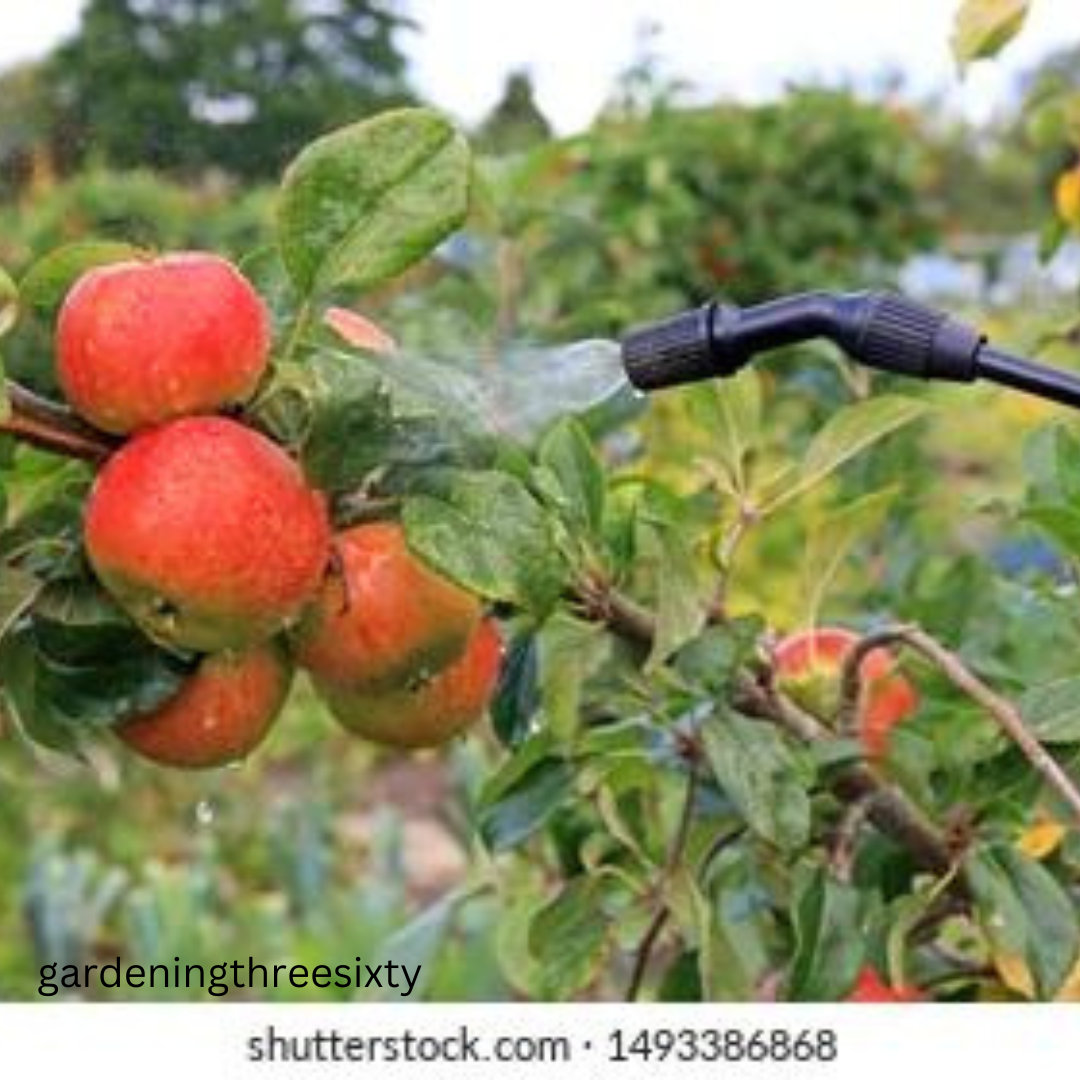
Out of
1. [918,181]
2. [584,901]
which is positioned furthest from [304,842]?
[918,181]

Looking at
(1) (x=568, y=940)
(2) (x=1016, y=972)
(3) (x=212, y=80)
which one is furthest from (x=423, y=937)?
(3) (x=212, y=80)

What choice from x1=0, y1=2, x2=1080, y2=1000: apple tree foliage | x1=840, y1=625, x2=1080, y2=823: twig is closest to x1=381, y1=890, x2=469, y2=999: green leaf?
x1=0, y1=2, x2=1080, y2=1000: apple tree foliage

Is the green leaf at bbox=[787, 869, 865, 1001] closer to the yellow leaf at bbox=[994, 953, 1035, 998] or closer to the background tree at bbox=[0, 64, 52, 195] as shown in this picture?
the yellow leaf at bbox=[994, 953, 1035, 998]

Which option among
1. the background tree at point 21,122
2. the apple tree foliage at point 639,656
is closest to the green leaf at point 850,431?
the apple tree foliage at point 639,656

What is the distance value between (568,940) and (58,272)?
34 centimetres

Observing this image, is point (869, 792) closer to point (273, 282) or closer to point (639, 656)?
point (639, 656)

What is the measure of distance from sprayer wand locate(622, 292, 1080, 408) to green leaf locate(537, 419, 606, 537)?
7cm

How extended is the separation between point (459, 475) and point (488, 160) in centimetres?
71

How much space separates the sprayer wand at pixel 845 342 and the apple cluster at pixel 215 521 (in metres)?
0.09

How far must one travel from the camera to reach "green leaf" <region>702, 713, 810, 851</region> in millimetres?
775

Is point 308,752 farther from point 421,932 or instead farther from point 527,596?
point 527,596

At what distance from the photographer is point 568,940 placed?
0.89 m

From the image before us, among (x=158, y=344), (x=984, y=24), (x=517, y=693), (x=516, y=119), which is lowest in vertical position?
(x=516, y=119)

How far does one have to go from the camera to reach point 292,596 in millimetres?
621
